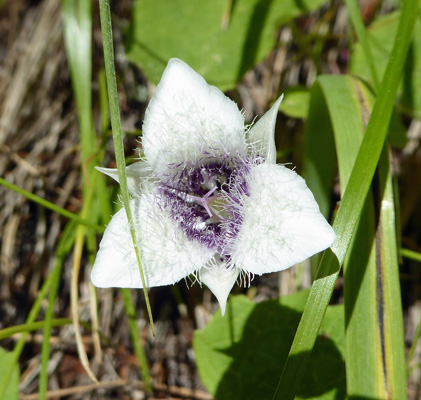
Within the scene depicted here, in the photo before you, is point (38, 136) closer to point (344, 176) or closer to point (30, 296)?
point (30, 296)

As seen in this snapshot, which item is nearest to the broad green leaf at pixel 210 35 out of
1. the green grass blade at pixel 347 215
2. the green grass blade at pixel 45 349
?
the green grass blade at pixel 347 215

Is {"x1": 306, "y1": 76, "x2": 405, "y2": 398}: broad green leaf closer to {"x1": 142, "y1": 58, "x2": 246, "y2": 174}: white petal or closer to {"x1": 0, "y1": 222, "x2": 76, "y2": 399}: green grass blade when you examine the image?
{"x1": 142, "y1": 58, "x2": 246, "y2": 174}: white petal

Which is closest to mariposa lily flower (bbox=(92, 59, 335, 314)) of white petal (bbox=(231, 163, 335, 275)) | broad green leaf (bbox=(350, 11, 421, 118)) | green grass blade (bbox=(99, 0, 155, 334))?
white petal (bbox=(231, 163, 335, 275))

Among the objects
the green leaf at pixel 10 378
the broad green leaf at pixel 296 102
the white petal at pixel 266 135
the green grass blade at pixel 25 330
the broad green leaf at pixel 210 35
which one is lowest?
the green leaf at pixel 10 378

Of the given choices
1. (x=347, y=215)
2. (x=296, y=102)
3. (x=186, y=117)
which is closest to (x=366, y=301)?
(x=347, y=215)

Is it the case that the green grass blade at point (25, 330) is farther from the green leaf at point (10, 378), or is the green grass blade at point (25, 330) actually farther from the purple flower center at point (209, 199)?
the purple flower center at point (209, 199)
